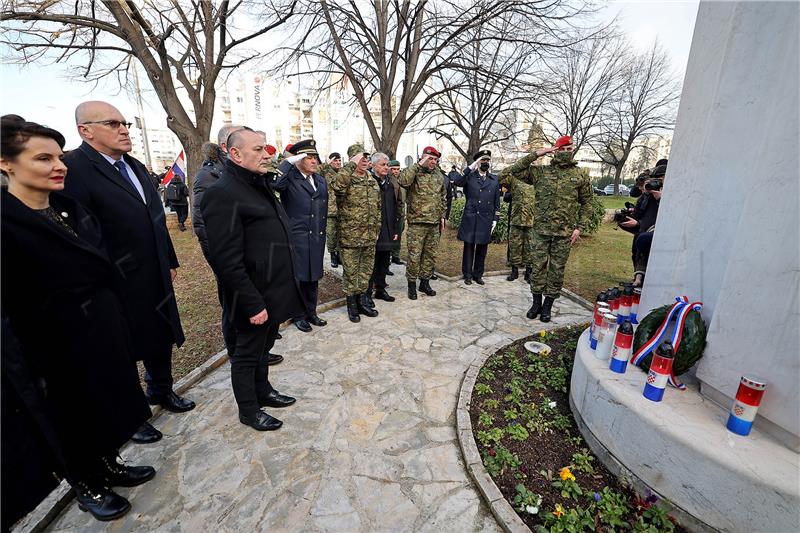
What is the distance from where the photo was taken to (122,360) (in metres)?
2.10

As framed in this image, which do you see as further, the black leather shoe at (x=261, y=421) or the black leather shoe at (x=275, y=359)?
the black leather shoe at (x=275, y=359)

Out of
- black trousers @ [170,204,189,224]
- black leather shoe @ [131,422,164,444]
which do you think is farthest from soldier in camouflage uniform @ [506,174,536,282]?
black trousers @ [170,204,189,224]

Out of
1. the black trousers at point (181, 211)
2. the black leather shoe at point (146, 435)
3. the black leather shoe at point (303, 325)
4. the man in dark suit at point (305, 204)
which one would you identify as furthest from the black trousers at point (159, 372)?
the black trousers at point (181, 211)

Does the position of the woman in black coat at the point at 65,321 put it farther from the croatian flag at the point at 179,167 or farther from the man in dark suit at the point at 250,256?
the croatian flag at the point at 179,167

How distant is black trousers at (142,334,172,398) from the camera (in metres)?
2.85

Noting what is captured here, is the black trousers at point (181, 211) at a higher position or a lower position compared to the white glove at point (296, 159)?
lower

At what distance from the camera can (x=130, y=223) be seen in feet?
8.21

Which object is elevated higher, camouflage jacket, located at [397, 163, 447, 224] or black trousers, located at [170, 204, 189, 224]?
camouflage jacket, located at [397, 163, 447, 224]

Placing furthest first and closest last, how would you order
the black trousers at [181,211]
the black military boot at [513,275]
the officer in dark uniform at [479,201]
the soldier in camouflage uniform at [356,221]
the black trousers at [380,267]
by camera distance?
1. the black trousers at [181,211]
2. the black military boot at [513,275]
3. the officer in dark uniform at [479,201]
4. the black trousers at [380,267]
5. the soldier in camouflage uniform at [356,221]

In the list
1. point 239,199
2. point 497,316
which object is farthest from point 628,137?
point 239,199

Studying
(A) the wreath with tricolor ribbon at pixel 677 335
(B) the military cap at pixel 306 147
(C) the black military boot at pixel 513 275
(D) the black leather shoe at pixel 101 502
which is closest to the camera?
(D) the black leather shoe at pixel 101 502

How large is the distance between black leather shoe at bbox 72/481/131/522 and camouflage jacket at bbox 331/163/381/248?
10.5 ft

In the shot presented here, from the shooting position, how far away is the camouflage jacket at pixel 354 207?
181 inches

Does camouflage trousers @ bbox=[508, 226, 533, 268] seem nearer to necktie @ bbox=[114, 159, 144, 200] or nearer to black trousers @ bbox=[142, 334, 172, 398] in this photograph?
black trousers @ bbox=[142, 334, 172, 398]
